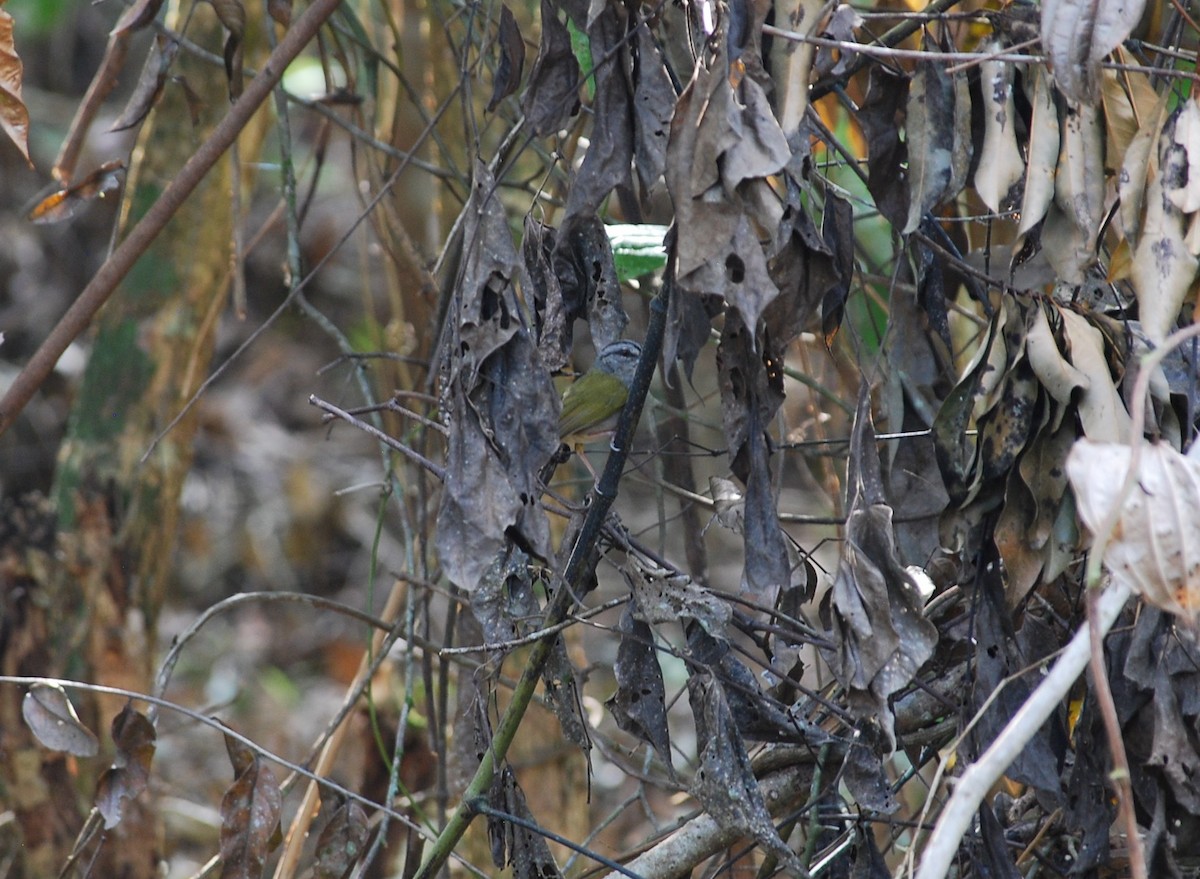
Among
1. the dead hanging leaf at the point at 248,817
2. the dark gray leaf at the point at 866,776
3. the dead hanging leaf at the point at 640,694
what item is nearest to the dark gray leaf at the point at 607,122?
the dead hanging leaf at the point at 640,694

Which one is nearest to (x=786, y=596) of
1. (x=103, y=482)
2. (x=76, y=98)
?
(x=103, y=482)

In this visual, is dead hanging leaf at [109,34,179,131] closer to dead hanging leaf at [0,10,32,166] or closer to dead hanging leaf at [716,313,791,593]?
dead hanging leaf at [0,10,32,166]

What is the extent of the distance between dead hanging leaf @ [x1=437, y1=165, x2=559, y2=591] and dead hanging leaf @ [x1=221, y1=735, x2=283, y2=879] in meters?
0.76

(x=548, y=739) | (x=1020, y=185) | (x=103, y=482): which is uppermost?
(x=1020, y=185)

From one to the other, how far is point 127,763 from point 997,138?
1619 millimetres

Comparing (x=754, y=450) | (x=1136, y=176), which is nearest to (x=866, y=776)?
(x=754, y=450)

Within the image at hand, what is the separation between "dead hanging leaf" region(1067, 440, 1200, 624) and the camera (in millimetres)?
1136

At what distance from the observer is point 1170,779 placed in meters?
1.52

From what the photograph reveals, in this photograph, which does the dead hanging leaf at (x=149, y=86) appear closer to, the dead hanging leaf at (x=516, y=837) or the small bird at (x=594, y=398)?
the dead hanging leaf at (x=516, y=837)

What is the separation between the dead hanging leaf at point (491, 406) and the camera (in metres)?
1.39

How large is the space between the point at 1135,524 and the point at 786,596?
664 mm

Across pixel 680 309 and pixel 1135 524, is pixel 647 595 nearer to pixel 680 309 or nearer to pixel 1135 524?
pixel 680 309

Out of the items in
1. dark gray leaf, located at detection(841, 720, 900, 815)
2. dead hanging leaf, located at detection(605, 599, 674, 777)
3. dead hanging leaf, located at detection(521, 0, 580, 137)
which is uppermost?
dead hanging leaf, located at detection(521, 0, 580, 137)

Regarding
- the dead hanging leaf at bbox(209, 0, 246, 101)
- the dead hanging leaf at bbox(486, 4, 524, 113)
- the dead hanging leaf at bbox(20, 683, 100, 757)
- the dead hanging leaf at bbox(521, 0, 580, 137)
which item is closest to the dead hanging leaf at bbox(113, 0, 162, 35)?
the dead hanging leaf at bbox(209, 0, 246, 101)
